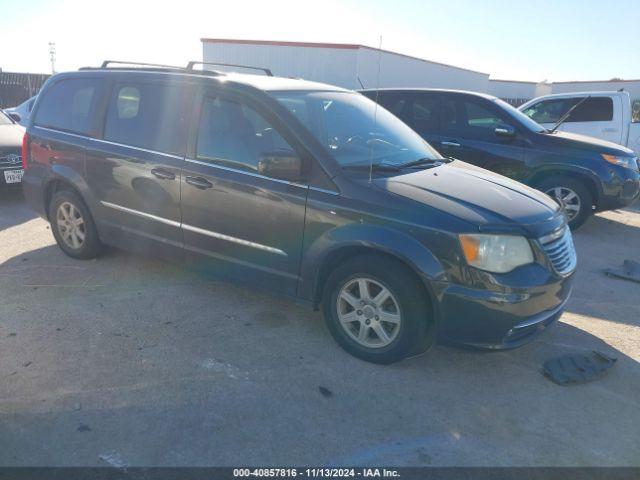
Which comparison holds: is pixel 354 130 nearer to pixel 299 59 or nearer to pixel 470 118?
pixel 470 118

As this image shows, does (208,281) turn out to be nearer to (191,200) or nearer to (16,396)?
(191,200)

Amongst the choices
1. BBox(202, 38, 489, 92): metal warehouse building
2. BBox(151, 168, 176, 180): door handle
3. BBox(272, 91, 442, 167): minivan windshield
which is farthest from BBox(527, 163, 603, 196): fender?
BBox(202, 38, 489, 92): metal warehouse building

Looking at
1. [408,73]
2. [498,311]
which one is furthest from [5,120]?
[408,73]

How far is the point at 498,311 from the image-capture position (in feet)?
9.61

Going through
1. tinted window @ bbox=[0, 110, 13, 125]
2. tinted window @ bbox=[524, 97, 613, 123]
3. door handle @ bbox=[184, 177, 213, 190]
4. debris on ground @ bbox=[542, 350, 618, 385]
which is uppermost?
tinted window @ bbox=[524, 97, 613, 123]

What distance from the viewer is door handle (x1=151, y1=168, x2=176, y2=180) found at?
3967 mm

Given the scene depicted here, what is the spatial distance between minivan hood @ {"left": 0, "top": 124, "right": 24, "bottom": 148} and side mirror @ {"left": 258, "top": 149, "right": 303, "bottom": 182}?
19.5 ft

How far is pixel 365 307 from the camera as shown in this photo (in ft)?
10.8

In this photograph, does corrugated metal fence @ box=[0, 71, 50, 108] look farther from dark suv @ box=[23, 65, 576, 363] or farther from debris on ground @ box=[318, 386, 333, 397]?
debris on ground @ box=[318, 386, 333, 397]

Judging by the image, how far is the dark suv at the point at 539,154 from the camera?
6582 millimetres

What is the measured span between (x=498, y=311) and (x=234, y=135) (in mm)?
2220

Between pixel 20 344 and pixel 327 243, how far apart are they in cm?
223

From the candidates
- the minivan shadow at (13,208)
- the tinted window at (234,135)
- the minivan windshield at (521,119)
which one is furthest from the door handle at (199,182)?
the minivan windshield at (521,119)

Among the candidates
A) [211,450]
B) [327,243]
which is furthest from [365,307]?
[211,450]
